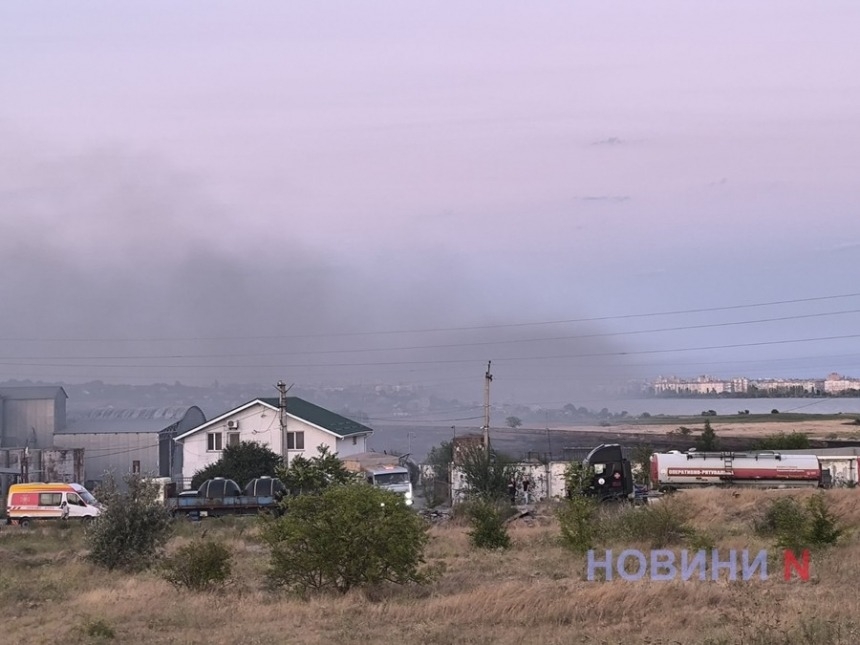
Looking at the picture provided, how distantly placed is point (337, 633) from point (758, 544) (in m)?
12.9

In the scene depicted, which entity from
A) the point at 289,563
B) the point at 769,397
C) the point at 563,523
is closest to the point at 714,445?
the point at 563,523

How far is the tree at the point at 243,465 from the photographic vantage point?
193 feet

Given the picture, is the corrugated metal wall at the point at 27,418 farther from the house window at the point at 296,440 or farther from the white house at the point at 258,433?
the house window at the point at 296,440

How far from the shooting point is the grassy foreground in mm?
12938

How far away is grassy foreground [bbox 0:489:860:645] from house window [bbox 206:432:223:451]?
4567 centimetres

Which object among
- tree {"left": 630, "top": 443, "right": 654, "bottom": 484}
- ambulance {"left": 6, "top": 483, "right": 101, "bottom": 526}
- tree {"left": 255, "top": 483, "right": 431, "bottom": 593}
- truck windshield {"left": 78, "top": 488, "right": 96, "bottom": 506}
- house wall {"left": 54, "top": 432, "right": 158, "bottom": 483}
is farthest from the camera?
house wall {"left": 54, "top": 432, "right": 158, "bottom": 483}

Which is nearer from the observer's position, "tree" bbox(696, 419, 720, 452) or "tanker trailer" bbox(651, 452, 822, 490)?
"tanker trailer" bbox(651, 452, 822, 490)

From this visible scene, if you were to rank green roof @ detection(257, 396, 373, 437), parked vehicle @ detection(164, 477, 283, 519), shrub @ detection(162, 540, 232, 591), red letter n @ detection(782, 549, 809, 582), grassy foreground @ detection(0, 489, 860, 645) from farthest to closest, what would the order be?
green roof @ detection(257, 396, 373, 437) < parked vehicle @ detection(164, 477, 283, 519) < shrub @ detection(162, 540, 232, 591) < red letter n @ detection(782, 549, 809, 582) < grassy foreground @ detection(0, 489, 860, 645)

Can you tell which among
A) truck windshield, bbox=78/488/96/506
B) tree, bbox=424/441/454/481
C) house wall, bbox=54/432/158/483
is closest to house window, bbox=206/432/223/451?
house wall, bbox=54/432/158/483

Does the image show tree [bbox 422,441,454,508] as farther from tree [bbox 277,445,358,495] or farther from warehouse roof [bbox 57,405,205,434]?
warehouse roof [bbox 57,405,205,434]

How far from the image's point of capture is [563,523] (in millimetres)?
23156

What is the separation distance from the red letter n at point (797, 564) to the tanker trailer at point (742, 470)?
26158 mm

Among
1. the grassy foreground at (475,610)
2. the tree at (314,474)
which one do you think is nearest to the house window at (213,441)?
the tree at (314,474)

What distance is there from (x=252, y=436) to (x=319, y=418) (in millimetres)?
4896
